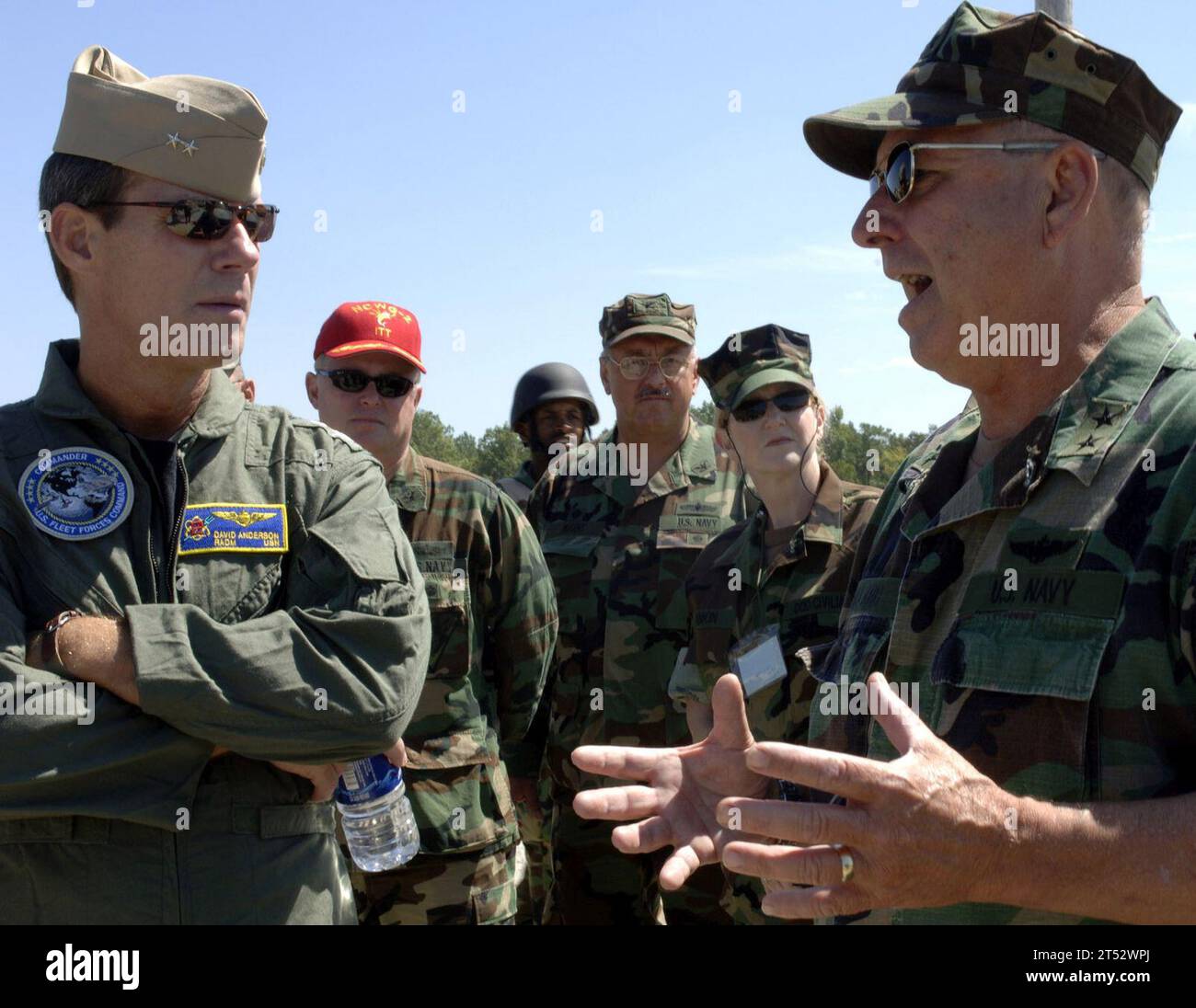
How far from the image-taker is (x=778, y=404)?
5086 millimetres

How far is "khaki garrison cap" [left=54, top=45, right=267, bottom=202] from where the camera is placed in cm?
298

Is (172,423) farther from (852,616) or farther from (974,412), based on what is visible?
(974,412)

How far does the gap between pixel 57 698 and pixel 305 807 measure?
1.99 ft

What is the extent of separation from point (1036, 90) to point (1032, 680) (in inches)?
48.1

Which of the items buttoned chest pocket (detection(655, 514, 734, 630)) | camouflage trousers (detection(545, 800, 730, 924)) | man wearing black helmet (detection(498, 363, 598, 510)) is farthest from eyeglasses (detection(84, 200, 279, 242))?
man wearing black helmet (detection(498, 363, 598, 510))

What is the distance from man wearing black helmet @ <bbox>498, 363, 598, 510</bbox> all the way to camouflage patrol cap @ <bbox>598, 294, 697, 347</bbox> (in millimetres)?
3065

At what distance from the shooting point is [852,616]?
9.05 feet

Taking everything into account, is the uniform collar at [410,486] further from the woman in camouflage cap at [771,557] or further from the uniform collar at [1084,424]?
the uniform collar at [1084,424]

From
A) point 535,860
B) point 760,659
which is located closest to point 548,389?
point 535,860

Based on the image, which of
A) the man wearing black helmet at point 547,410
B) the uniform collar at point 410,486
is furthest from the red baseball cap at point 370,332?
the man wearing black helmet at point 547,410

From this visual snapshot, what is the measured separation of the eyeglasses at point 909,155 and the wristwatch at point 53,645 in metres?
2.06

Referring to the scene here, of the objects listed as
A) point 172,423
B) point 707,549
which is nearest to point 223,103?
point 172,423

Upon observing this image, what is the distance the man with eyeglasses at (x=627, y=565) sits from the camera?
5.98m

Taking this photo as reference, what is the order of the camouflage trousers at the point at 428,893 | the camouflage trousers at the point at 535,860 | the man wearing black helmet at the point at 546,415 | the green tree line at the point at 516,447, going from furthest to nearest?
the green tree line at the point at 516,447 < the man wearing black helmet at the point at 546,415 < the camouflage trousers at the point at 535,860 < the camouflage trousers at the point at 428,893
